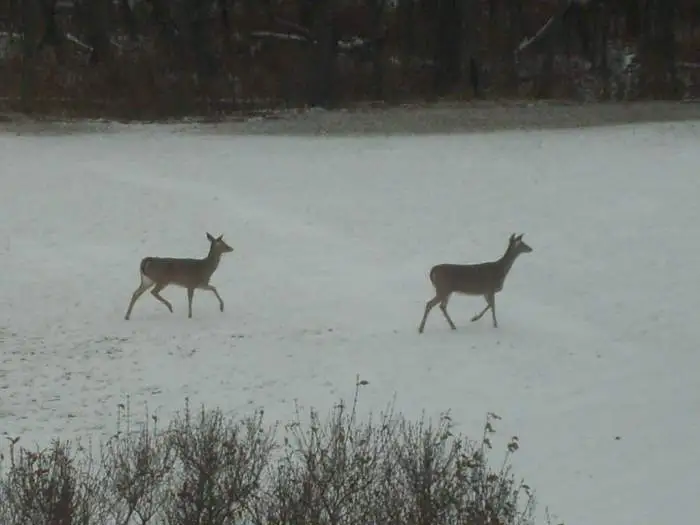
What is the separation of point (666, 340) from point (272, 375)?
4.82m

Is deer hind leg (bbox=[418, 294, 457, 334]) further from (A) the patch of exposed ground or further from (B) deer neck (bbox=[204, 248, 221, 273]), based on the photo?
(A) the patch of exposed ground

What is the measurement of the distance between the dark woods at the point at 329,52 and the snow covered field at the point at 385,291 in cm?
758

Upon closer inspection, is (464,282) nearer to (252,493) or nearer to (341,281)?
(341,281)

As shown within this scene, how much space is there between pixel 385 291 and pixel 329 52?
2142 cm

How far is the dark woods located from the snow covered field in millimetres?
7578

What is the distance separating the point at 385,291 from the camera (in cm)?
1697

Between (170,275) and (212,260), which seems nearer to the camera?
(170,275)

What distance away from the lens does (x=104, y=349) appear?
46.3ft

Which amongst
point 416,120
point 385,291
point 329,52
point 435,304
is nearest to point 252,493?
point 435,304

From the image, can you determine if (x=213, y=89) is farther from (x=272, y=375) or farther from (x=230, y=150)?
(x=272, y=375)

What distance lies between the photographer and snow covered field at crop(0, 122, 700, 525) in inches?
460

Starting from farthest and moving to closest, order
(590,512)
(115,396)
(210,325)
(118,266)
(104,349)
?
1. (118,266)
2. (210,325)
3. (104,349)
4. (115,396)
5. (590,512)

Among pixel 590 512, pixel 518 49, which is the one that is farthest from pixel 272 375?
pixel 518 49

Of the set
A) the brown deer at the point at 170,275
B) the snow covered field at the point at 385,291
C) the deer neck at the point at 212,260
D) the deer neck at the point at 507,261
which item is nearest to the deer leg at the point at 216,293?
the brown deer at the point at 170,275
